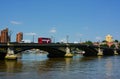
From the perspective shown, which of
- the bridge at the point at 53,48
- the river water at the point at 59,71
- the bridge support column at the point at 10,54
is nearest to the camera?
the river water at the point at 59,71

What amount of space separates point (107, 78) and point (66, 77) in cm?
630

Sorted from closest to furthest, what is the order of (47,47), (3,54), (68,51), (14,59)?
(14,59) → (3,54) → (47,47) → (68,51)

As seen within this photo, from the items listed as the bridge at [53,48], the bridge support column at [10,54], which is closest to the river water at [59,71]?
the bridge support column at [10,54]

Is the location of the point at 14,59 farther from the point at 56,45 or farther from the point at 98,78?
the point at 98,78

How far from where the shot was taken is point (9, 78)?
5250 centimetres

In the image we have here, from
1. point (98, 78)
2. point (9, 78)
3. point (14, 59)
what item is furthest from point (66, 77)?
point (14, 59)

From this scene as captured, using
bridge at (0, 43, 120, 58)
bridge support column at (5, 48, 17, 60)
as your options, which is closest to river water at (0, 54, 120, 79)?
bridge support column at (5, 48, 17, 60)

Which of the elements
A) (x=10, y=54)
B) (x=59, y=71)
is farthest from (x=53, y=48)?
(x=59, y=71)

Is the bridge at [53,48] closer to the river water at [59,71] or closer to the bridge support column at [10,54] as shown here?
the bridge support column at [10,54]

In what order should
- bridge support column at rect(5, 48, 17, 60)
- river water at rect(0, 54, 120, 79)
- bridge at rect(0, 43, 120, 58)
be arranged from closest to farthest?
river water at rect(0, 54, 120, 79), bridge support column at rect(5, 48, 17, 60), bridge at rect(0, 43, 120, 58)

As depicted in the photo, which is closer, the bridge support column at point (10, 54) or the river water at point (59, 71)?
the river water at point (59, 71)

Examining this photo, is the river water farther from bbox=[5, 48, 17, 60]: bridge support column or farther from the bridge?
the bridge

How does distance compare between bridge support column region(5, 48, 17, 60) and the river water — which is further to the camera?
bridge support column region(5, 48, 17, 60)

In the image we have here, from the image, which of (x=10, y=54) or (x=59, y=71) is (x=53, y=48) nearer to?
(x=10, y=54)
